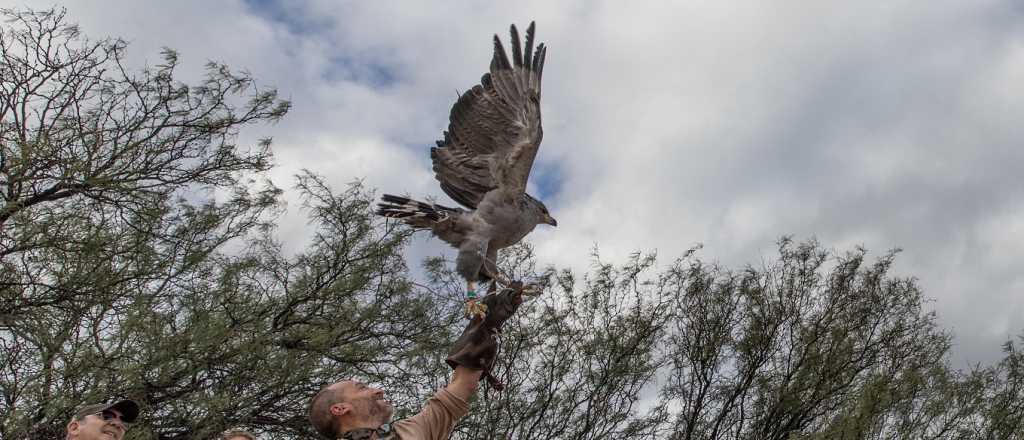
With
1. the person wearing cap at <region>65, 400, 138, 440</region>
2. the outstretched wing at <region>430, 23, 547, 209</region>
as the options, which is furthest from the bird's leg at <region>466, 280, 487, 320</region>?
the person wearing cap at <region>65, 400, 138, 440</region>

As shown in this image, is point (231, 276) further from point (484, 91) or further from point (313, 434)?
point (484, 91)

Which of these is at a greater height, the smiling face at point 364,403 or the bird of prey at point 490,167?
the bird of prey at point 490,167

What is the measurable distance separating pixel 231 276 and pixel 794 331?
9.93 meters

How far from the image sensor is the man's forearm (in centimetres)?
320

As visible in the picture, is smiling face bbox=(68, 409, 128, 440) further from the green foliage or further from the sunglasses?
the green foliage

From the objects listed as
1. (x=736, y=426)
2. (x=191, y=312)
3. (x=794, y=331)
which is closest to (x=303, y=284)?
(x=191, y=312)

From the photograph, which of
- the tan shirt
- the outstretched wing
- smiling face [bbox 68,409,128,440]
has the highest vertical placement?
the outstretched wing

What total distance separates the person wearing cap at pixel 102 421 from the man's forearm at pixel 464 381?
1.28 m

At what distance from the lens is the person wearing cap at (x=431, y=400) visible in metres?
3.03

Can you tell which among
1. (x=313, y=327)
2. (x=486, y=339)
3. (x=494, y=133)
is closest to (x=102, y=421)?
(x=486, y=339)

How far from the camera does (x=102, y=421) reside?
3.61m

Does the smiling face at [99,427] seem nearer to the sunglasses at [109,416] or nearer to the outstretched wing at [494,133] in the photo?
the sunglasses at [109,416]

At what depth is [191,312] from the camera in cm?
1100

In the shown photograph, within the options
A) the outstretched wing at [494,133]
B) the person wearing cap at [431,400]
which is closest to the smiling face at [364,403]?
the person wearing cap at [431,400]
